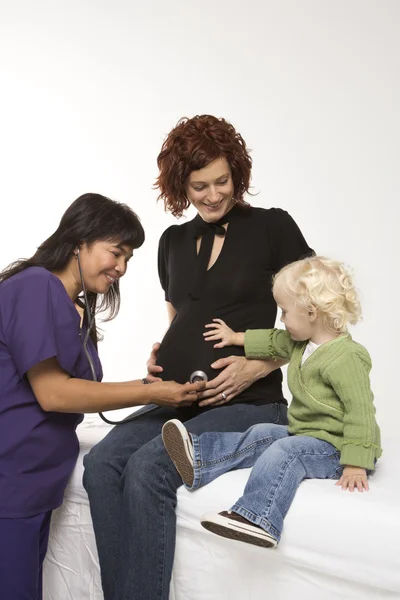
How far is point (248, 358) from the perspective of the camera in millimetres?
2197

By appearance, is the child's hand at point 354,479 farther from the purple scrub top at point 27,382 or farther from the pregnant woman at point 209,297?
the purple scrub top at point 27,382

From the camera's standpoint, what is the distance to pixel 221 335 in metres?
2.19

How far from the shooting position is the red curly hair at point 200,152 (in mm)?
2248

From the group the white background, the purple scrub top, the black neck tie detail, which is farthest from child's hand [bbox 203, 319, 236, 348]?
the white background

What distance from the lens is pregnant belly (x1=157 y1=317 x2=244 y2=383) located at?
219cm

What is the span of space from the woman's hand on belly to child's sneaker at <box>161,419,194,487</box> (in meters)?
0.26

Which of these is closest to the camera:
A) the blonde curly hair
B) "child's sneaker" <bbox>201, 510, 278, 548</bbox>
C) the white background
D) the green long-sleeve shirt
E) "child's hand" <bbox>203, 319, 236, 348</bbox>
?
"child's sneaker" <bbox>201, 510, 278, 548</bbox>

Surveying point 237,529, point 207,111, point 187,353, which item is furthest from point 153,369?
point 207,111

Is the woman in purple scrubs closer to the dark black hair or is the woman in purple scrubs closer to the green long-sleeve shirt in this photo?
the dark black hair

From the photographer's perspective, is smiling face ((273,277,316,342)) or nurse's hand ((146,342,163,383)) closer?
smiling face ((273,277,316,342))

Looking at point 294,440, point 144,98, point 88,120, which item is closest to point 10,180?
A: point 88,120

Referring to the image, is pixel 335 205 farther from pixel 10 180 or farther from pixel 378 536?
pixel 378 536

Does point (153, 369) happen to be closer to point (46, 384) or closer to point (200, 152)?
point (46, 384)

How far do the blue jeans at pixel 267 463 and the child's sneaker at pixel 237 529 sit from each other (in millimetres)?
16
